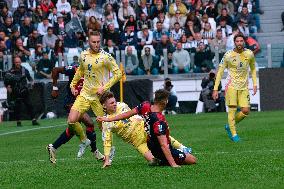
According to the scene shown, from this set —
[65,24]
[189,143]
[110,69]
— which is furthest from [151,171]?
[65,24]

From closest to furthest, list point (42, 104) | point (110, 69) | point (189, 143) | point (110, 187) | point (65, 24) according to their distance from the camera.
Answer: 1. point (110, 187)
2. point (110, 69)
3. point (189, 143)
4. point (42, 104)
5. point (65, 24)

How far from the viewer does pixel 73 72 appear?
754 inches

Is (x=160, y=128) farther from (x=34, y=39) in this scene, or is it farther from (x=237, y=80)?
(x=34, y=39)

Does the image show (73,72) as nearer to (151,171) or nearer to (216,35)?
(151,171)

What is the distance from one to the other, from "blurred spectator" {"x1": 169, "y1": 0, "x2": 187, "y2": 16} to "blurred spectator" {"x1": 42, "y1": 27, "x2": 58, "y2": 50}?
179 inches

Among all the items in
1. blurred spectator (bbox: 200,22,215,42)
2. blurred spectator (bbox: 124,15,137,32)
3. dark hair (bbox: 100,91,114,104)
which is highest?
blurred spectator (bbox: 124,15,137,32)

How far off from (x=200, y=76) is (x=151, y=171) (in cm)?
2251

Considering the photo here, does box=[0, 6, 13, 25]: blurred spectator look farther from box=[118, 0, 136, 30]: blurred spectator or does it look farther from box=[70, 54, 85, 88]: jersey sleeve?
box=[70, 54, 85, 88]: jersey sleeve

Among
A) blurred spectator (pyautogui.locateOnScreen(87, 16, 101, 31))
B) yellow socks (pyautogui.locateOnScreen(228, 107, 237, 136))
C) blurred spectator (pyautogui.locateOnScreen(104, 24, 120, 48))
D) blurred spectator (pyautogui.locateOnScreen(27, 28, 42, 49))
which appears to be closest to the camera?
yellow socks (pyautogui.locateOnScreen(228, 107, 237, 136))

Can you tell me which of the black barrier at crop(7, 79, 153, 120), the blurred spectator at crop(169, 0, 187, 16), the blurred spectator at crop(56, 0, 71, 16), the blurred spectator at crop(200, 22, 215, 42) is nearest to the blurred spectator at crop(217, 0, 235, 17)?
the blurred spectator at crop(169, 0, 187, 16)

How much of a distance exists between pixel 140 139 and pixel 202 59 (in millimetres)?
20974

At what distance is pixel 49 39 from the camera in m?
38.2

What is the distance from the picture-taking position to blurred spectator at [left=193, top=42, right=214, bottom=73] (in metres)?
36.1

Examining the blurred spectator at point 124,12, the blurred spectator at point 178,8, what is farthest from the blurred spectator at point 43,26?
the blurred spectator at point 178,8
